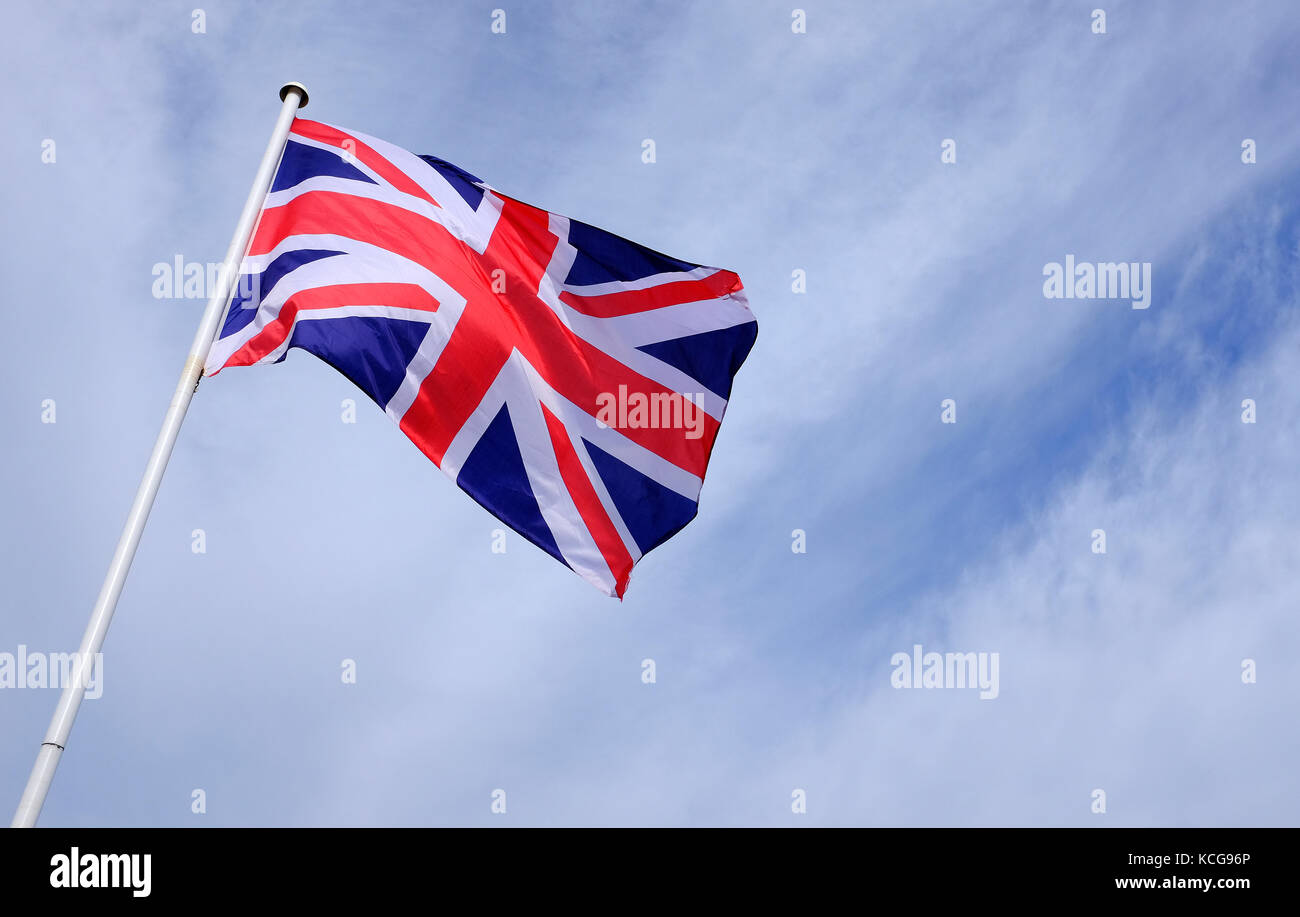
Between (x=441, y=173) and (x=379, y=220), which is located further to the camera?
(x=441, y=173)

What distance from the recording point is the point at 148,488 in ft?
26.9

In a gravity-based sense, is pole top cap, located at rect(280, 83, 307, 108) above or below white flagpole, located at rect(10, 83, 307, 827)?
above

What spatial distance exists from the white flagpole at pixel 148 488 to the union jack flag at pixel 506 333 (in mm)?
503

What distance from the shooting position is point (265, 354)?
9.69m

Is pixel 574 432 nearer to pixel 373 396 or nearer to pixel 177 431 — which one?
pixel 373 396

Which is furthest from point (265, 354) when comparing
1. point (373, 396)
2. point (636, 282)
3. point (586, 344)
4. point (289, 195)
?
point (636, 282)

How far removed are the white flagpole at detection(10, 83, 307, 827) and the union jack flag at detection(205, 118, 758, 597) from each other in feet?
1.65

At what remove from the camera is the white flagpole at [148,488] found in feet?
23.0

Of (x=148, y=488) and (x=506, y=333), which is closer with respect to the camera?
(x=148, y=488)

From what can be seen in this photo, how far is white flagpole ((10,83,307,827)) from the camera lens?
702 cm

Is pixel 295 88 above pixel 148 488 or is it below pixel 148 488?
above

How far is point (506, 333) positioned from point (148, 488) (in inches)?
185
